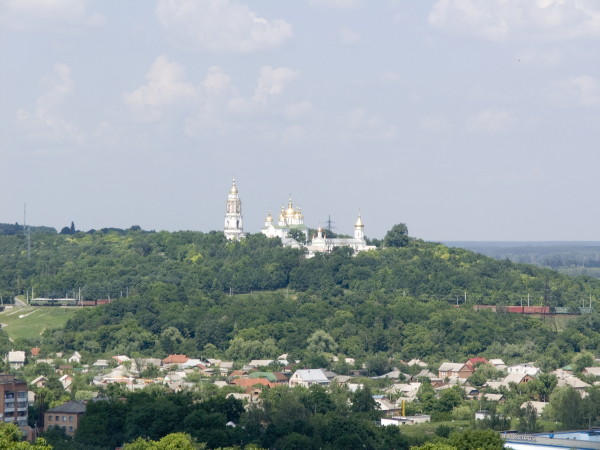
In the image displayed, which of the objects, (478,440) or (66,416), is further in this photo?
(66,416)

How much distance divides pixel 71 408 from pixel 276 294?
55.1m

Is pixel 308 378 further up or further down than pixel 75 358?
further down

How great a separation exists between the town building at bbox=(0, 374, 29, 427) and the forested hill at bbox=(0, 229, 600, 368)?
3531 centimetres

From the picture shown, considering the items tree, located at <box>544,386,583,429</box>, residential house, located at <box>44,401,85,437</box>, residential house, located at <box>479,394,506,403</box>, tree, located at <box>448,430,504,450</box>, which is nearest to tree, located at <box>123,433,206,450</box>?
tree, located at <box>448,430,504,450</box>

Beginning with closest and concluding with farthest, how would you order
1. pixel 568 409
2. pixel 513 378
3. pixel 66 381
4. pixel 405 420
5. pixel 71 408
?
pixel 71 408
pixel 568 409
pixel 405 420
pixel 66 381
pixel 513 378

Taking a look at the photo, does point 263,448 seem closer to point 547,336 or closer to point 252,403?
point 252,403

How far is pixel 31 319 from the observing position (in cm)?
11694

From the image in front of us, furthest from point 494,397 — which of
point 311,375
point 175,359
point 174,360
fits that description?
point 175,359

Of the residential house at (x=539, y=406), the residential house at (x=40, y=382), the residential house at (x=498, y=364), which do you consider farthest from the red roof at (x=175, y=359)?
the residential house at (x=539, y=406)

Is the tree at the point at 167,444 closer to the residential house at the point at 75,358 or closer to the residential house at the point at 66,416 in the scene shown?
the residential house at the point at 66,416

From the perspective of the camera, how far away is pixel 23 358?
96.7 meters

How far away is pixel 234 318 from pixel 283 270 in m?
19.5

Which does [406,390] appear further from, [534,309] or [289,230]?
[289,230]

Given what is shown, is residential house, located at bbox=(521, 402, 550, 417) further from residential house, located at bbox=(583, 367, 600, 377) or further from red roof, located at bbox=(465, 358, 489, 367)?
red roof, located at bbox=(465, 358, 489, 367)
